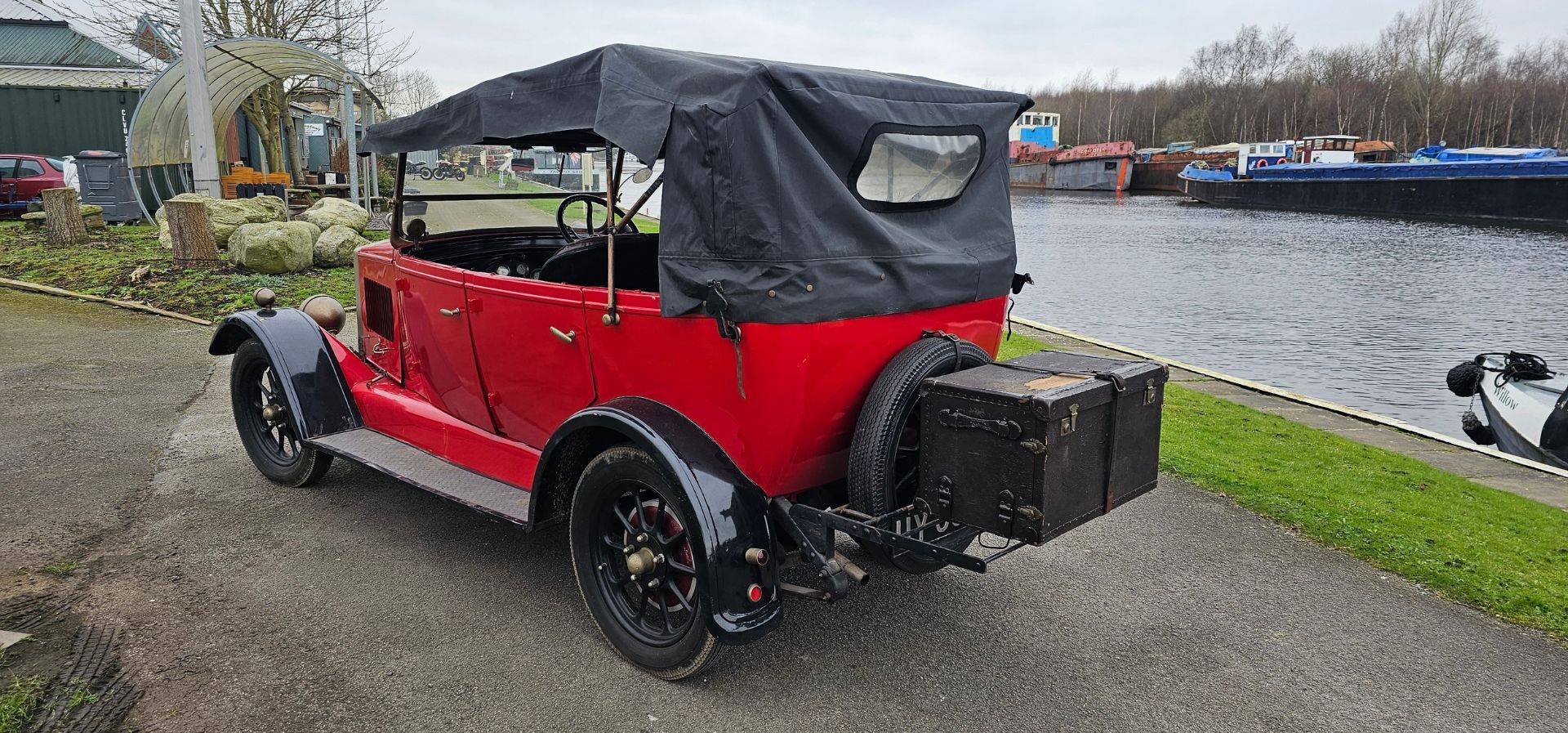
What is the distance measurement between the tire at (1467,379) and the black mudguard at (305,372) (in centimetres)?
1027

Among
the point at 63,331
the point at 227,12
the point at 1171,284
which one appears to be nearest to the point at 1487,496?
the point at 63,331

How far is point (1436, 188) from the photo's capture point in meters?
37.8

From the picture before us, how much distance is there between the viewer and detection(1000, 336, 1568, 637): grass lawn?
14.1ft

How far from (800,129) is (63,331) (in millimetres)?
8851

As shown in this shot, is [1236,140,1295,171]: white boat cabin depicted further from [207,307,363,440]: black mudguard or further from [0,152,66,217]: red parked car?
[207,307,363,440]: black mudguard

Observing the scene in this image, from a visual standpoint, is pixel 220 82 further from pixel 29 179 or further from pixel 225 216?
pixel 225 216

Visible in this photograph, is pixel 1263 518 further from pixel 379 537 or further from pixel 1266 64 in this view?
pixel 1266 64

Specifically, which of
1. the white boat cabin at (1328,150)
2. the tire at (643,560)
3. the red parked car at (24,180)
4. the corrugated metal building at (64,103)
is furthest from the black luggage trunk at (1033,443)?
the white boat cabin at (1328,150)

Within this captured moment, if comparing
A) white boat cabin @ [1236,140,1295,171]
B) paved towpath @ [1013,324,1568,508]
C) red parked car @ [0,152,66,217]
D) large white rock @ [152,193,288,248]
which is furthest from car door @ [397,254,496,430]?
white boat cabin @ [1236,140,1295,171]

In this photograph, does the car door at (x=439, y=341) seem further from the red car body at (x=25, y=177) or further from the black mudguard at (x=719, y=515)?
the red car body at (x=25, y=177)

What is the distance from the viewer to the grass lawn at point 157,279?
10.3m

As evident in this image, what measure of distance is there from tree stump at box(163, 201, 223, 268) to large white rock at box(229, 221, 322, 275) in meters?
0.24

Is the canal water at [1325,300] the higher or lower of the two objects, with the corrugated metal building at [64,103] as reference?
lower

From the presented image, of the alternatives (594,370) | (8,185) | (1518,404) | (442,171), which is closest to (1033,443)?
(594,370)
